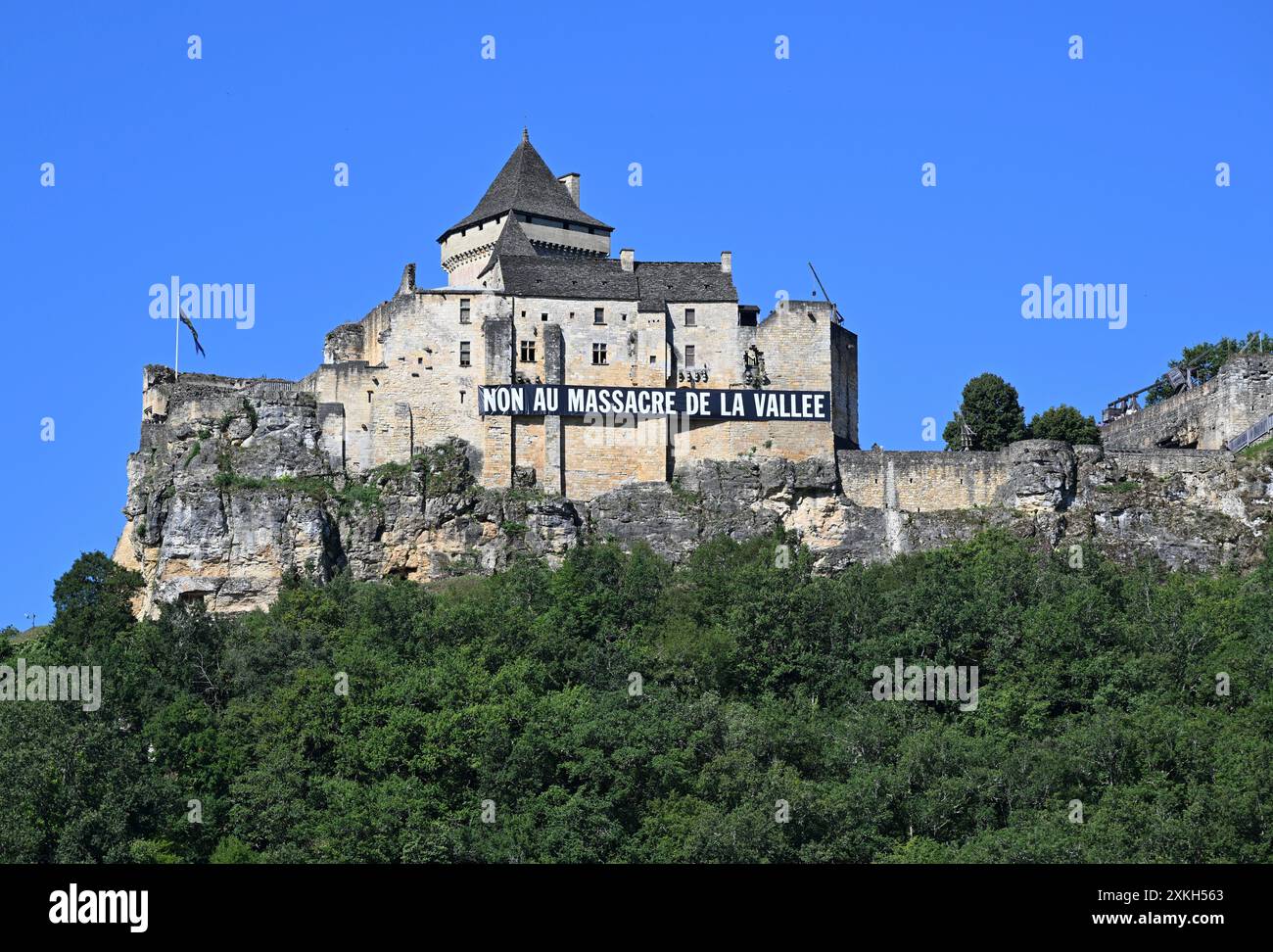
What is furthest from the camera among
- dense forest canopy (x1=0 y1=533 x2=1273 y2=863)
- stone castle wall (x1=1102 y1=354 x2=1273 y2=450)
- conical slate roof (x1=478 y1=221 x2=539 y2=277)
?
conical slate roof (x1=478 y1=221 x2=539 y2=277)

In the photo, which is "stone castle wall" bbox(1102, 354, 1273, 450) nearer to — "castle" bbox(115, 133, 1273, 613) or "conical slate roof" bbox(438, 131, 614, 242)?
"castle" bbox(115, 133, 1273, 613)

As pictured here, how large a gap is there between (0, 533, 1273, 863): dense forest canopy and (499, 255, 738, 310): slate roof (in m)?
8.49

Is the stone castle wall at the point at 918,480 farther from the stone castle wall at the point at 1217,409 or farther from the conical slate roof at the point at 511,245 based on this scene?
the conical slate roof at the point at 511,245

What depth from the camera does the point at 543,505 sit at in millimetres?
58500

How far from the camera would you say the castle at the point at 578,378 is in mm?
59656

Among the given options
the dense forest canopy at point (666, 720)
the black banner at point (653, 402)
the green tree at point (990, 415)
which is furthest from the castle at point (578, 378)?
the green tree at point (990, 415)

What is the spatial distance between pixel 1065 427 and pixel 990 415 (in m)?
2.63

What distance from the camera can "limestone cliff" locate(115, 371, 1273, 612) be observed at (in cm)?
5769

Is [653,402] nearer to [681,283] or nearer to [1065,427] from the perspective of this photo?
[681,283]

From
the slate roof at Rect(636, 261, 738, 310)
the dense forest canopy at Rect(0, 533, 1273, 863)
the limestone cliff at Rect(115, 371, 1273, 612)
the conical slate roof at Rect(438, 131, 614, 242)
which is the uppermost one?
the conical slate roof at Rect(438, 131, 614, 242)

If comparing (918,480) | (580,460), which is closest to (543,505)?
(580,460)

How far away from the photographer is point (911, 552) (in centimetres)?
5891

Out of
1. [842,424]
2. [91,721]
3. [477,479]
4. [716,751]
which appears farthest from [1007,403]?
[91,721]

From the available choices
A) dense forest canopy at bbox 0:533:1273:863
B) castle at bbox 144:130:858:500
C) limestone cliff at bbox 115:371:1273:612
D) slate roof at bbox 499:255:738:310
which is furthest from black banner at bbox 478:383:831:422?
dense forest canopy at bbox 0:533:1273:863
